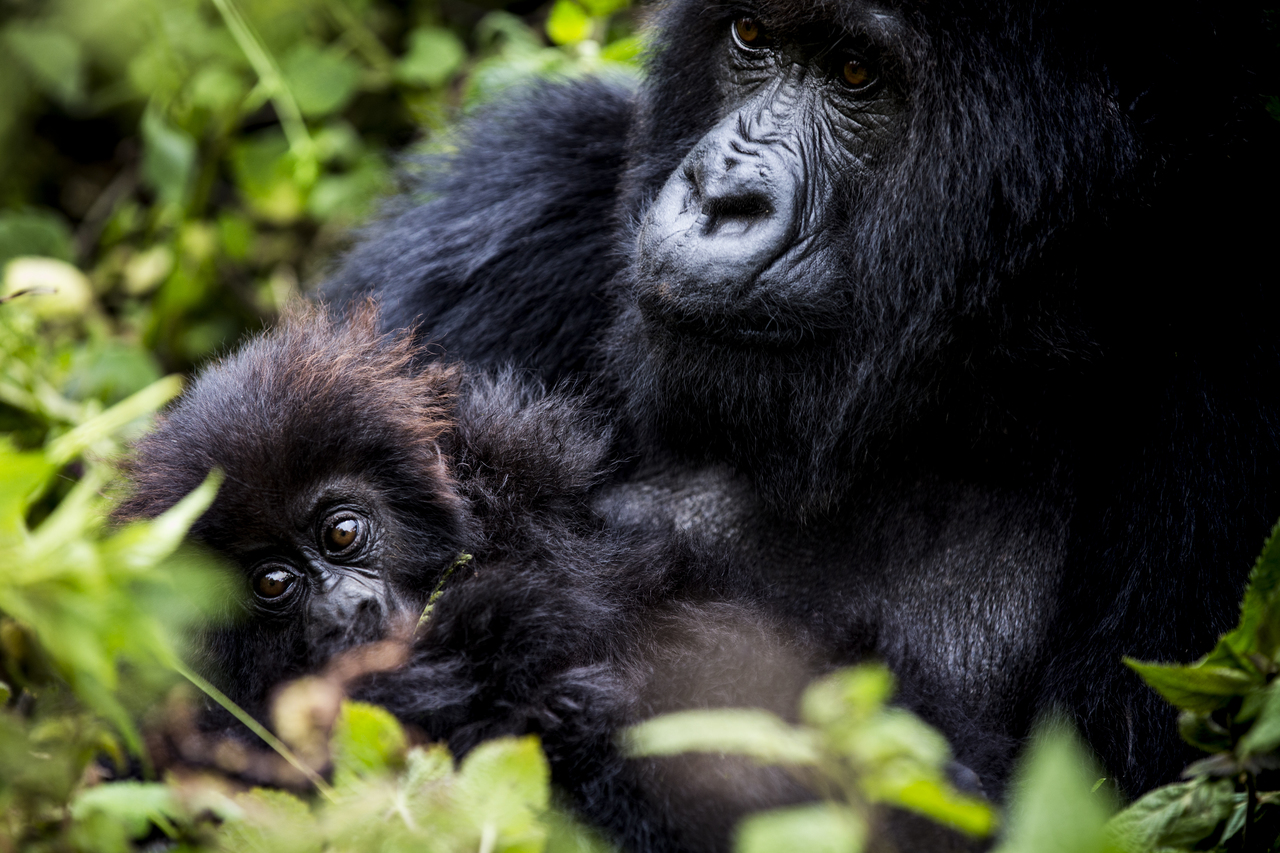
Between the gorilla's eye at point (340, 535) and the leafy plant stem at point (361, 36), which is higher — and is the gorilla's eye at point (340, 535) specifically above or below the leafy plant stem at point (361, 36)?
below

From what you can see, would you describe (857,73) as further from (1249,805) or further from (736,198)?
(1249,805)

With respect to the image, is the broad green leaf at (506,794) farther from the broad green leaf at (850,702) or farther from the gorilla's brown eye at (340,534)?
the gorilla's brown eye at (340,534)

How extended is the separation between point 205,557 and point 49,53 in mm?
2725

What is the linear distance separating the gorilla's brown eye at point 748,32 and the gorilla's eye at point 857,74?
0.21 meters

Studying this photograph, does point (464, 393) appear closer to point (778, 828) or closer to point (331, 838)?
point (331, 838)

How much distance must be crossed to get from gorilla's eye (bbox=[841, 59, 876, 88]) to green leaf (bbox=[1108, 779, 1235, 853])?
141cm

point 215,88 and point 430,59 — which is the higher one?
point 430,59

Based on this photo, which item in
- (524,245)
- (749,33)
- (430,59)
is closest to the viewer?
(749,33)

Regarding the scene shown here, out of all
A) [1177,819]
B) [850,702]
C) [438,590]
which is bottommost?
[438,590]

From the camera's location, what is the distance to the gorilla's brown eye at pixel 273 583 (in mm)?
2201

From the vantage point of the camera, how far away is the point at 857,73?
235cm

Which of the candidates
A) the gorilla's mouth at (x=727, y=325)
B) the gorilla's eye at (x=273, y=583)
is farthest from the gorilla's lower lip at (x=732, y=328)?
the gorilla's eye at (x=273, y=583)

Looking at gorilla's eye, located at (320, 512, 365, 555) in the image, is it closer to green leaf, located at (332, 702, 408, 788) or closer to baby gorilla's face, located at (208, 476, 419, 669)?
baby gorilla's face, located at (208, 476, 419, 669)

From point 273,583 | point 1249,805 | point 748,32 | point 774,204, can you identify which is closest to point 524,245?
point 748,32
